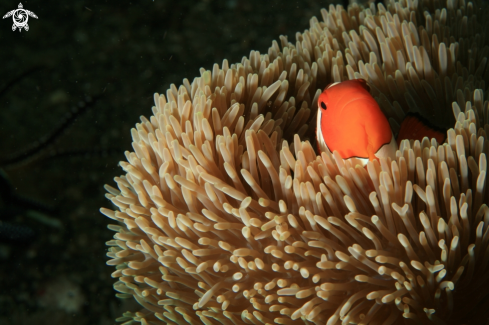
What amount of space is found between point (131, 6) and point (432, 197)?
137 inches

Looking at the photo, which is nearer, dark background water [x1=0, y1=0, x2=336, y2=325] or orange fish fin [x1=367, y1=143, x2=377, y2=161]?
orange fish fin [x1=367, y1=143, x2=377, y2=161]

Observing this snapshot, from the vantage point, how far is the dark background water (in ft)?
8.31

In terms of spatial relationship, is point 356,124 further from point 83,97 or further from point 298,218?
point 83,97

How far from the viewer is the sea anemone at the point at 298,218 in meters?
1.10

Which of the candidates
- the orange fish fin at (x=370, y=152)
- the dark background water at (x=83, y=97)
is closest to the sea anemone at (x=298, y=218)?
the orange fish fin at (x=370, y=152)

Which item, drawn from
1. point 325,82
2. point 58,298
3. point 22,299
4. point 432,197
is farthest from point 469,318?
point 22,299

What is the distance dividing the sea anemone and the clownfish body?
66 mm

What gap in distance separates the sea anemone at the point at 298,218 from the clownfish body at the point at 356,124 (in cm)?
7

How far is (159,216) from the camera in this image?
1.33m

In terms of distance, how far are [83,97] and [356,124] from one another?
291 cm

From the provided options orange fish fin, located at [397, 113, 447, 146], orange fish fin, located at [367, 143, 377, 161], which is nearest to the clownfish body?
orange fish fin, located at [367, 143, 377, 161]

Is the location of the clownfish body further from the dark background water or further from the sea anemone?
the dark background water

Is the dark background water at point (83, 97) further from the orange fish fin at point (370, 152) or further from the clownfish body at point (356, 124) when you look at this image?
the orange fish fin at point (370, 152)

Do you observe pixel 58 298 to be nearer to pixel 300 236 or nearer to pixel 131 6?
pixel 300 236
